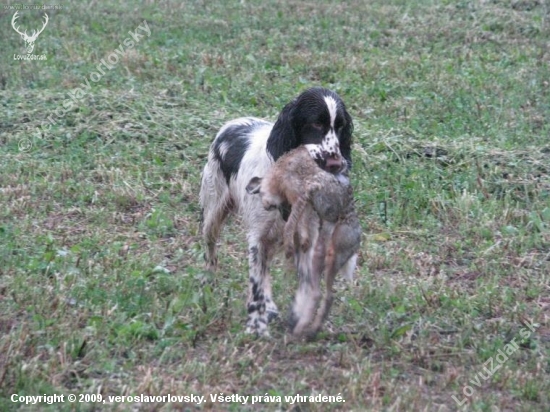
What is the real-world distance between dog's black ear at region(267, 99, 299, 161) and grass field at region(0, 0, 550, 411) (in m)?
0.77

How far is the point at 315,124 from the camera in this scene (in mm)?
5586

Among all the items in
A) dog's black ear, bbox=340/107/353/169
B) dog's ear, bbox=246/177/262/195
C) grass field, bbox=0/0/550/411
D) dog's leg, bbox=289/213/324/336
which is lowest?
grass field, bbox=0/0/550/411

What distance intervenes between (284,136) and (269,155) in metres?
0.18

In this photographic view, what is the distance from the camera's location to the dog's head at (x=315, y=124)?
18.2 feet

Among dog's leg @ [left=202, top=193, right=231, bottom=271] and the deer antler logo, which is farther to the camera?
the deer antler logo

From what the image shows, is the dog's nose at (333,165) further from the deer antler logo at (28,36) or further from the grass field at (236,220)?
the deer antler logo at (28,36)

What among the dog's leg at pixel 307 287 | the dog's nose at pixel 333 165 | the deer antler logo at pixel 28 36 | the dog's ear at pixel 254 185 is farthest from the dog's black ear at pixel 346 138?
the deer antler logo at pixel 28 36

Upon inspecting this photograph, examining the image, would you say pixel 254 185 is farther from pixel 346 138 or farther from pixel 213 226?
pixel 213 226

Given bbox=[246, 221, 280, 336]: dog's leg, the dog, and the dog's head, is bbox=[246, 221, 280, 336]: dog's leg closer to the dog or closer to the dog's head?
the dog

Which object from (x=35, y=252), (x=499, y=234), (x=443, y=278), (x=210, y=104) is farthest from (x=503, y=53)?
(x=35, y=252)

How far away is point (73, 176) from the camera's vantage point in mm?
8289

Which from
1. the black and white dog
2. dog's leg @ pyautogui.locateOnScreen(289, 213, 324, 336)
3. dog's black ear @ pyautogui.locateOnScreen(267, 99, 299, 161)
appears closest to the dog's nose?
the black and white dog

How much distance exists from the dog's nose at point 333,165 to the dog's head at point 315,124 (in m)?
0.10

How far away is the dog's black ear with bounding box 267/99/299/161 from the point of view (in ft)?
18.5
